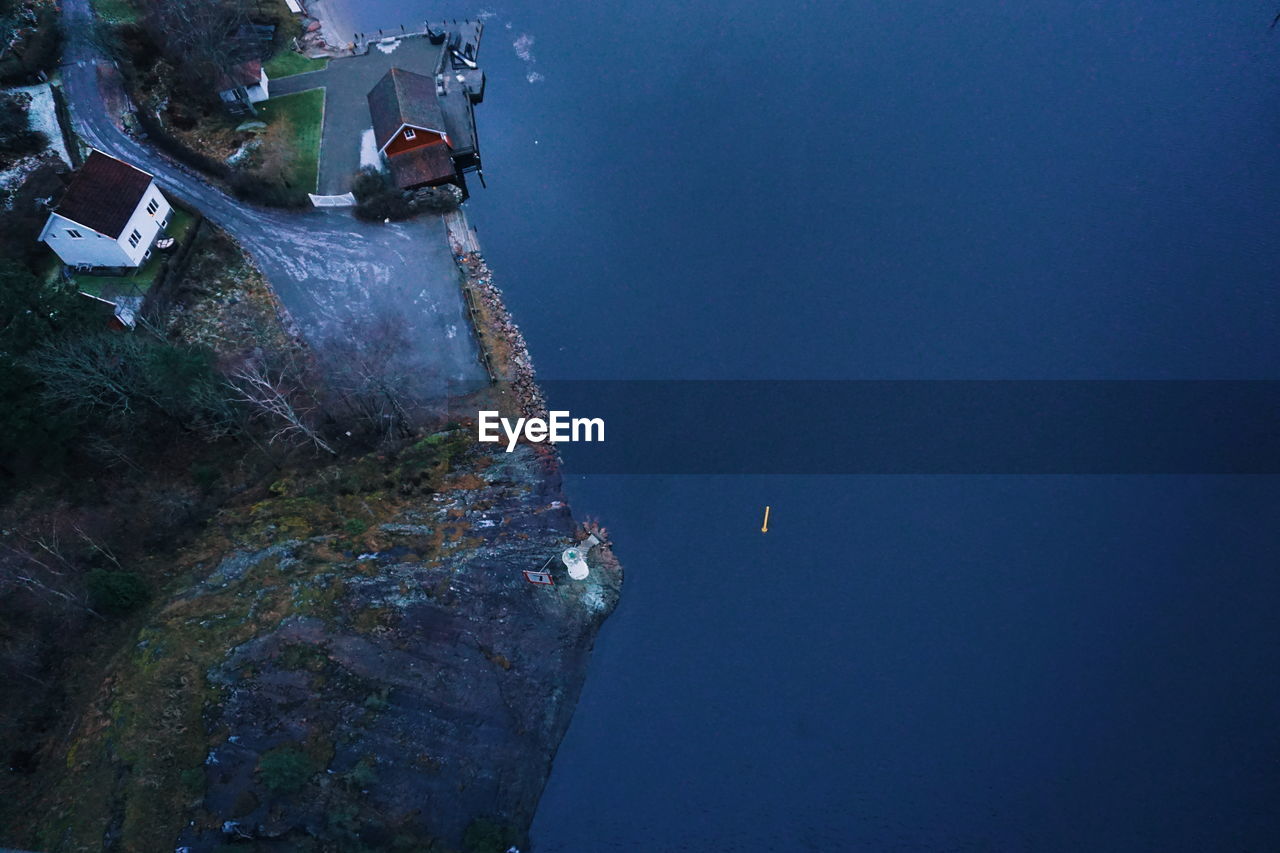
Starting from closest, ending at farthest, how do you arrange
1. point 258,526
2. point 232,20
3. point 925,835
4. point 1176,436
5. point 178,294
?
point 925,835
point 258,526
point 1176,436
point 178,294
point 232,20

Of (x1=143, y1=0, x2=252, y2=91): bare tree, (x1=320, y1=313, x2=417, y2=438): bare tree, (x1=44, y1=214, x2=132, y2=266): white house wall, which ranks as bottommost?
(x1=320, y1=313, x2=417, y2=438): bare tree

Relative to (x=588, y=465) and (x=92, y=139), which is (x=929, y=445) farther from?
(x=92, y=139)

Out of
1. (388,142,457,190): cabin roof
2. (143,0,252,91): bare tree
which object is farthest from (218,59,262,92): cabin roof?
(388,142,457,190): cabin roof

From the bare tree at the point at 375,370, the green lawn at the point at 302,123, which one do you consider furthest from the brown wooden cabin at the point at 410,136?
the bare tree at the point at 375,370

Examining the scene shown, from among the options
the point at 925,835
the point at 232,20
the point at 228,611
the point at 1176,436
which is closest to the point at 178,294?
the point at 228,611

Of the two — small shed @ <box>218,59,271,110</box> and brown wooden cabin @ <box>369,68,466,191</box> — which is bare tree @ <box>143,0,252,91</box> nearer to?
small shed @ <box>218,59,271,110</box>

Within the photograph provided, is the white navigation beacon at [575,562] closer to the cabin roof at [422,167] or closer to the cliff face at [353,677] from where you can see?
the cliff face at [353,677]
